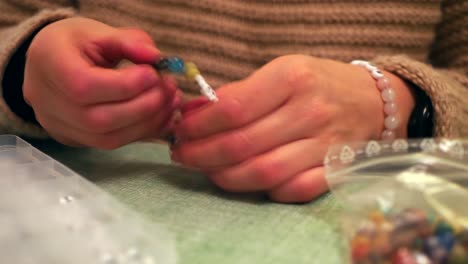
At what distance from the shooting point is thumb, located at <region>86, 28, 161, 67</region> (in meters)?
0.41

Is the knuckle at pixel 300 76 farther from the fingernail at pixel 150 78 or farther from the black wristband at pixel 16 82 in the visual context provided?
the black wristband at pixel 16 82

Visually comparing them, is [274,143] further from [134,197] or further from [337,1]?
[337,1]

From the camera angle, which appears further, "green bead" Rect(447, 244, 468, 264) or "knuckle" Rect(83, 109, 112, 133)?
"knuckle" Rect(83, 109, 112, 133)

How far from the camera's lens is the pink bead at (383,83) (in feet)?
1.50

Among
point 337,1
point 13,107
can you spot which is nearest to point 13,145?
point 13,107

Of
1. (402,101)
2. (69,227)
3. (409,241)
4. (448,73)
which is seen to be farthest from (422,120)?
(69,227)

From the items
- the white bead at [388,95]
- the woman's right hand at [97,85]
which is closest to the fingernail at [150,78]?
the woman's right hand at [97,85]

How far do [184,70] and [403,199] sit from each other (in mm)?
204

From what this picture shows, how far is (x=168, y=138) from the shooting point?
455 mm

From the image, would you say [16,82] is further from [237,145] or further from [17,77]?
[237,145]

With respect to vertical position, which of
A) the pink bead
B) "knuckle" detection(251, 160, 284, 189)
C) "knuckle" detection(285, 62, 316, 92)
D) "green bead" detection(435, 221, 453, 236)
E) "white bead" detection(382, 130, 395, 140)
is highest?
"knuckle" detection(285, 62, 316, 92)

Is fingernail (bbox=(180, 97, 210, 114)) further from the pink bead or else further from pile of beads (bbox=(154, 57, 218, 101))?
the pink bead

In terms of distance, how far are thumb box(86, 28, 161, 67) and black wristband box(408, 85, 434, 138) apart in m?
0.25

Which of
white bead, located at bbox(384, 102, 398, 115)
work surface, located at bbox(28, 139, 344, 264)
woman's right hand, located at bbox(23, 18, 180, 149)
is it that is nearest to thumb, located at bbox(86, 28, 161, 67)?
woman's right hand, located at bbox(23, 18, 180, 149)
